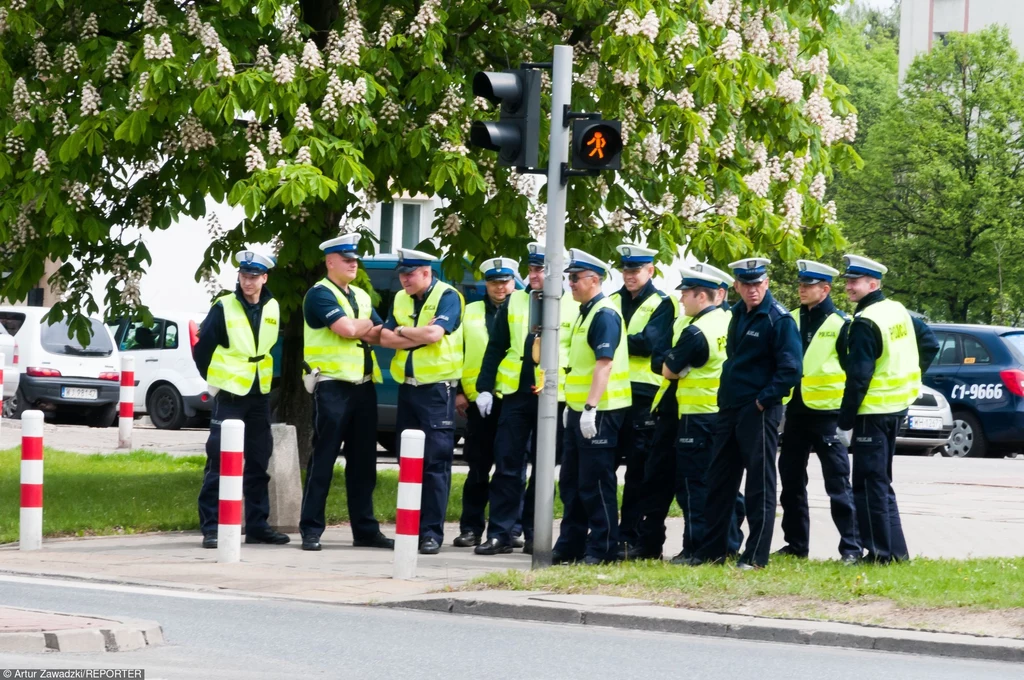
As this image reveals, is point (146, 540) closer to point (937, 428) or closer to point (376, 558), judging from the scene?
point (376, 558)

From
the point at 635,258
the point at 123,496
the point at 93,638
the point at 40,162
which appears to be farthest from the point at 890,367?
the point at 123,496

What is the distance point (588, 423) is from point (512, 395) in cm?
132

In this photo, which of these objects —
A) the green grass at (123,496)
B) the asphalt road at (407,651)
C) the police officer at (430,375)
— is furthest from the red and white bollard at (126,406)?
the asphalt road at (407,651)

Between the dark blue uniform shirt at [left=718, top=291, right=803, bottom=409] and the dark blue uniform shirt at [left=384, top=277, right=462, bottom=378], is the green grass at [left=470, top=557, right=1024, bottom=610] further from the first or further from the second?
the dark blue uniform shirt at [left=384, top=277, right=462, bottom=378]

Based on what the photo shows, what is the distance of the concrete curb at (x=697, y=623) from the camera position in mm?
8398

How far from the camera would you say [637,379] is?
1195cm

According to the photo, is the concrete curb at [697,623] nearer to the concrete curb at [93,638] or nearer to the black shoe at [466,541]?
the concrete curb at [93,638]

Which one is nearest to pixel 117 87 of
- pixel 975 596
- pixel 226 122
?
pixel 226 122

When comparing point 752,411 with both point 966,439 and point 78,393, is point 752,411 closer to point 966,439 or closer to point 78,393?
point 966,439

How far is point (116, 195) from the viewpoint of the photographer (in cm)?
1473

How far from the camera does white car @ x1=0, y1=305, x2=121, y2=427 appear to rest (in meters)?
26.4

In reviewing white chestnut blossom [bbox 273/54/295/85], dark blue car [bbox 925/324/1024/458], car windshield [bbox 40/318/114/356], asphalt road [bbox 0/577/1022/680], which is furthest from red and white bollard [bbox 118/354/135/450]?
asphalt road [bbox 0/577/1022/680]

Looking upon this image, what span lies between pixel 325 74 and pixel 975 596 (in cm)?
653

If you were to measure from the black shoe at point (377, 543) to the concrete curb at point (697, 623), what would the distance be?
8.90 ft
